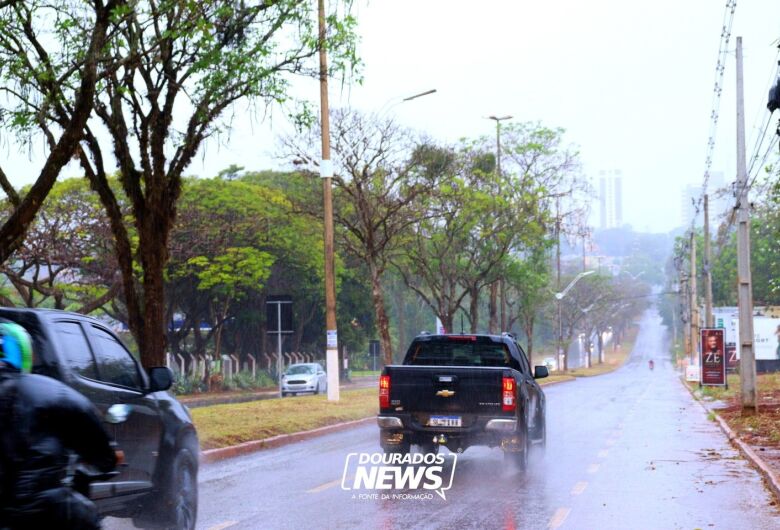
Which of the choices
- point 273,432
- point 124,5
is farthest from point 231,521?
point 273,432

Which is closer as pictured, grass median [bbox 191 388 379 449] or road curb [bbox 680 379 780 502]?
road curb [bbox 680 379 780 502]

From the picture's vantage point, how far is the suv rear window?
16609mm

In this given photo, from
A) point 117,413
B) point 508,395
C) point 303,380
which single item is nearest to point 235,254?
point 303,380

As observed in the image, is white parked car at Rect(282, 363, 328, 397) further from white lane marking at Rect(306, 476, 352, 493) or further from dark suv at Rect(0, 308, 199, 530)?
dark suv at Rect(0, 308, 199, 530)

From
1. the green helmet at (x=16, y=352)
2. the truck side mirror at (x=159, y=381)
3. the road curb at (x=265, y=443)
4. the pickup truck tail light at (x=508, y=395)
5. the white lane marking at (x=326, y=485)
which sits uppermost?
A: the green helmet at (x=16, y=352)

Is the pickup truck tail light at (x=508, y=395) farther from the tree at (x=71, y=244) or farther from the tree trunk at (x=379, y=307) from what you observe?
the tree trunk at (x=379, y=307)

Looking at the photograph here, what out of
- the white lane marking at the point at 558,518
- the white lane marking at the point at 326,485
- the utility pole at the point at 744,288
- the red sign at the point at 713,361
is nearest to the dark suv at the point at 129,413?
the white lane marking at the point at 558,518

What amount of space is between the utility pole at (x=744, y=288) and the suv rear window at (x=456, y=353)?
11.6 m

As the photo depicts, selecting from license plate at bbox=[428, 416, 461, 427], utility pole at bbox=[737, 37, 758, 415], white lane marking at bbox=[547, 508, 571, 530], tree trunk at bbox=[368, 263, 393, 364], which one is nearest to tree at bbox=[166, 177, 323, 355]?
tree trunk at bbox=[368, 263, 393, 364]

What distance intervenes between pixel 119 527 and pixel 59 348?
3.90 metres

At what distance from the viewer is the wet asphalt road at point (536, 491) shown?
1112 cm

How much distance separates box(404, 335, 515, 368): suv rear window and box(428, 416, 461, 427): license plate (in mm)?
1931

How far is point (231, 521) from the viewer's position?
10945 mm

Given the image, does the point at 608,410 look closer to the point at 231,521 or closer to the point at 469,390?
the point at 469,390
